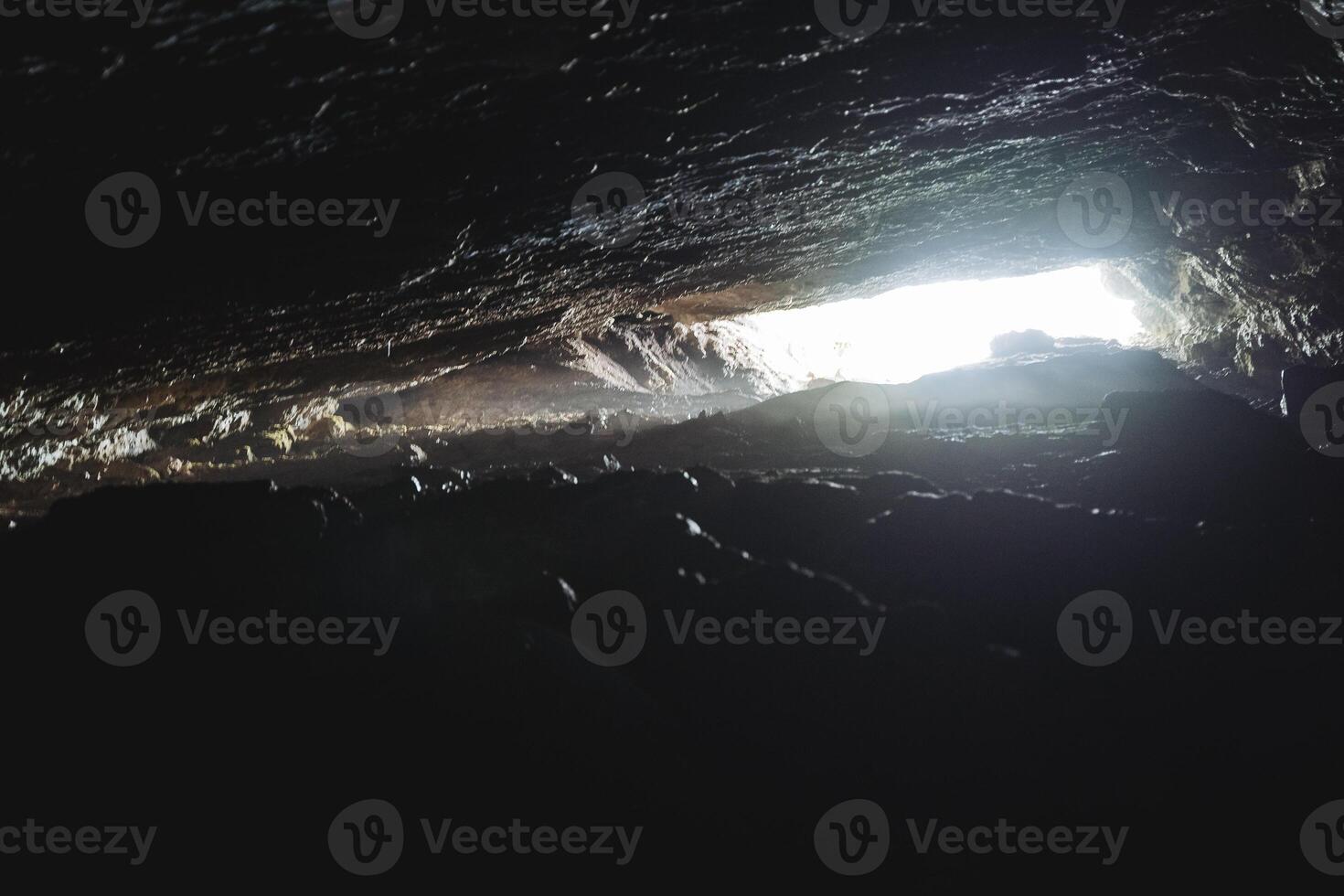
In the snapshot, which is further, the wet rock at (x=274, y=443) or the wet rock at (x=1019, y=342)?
the wet rock at (x=1019, y=342)

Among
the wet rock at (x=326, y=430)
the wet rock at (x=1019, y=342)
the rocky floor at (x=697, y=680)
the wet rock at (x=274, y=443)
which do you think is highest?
the wet rock at (x=1019, y=342)

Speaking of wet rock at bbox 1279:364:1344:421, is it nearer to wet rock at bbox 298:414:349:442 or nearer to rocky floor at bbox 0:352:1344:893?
rocky floor at bbox 0:352:1344:893

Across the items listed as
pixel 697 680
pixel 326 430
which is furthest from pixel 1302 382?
pixel 326 430

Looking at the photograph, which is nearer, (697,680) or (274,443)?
(697,680)

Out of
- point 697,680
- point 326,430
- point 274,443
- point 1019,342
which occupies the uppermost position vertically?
point 1019,342

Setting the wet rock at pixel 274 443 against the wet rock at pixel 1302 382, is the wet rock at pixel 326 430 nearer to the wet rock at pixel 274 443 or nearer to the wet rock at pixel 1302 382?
the wet rock at pixel 274 443

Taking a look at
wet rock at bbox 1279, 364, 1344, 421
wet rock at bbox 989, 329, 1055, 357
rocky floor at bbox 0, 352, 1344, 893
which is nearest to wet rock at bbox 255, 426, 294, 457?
rocky floor at bbox 0, 352, 1344, 893

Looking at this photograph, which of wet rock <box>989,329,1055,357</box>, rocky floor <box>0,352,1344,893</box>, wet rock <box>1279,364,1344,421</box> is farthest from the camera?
wet rock <box>989,329,1055,357</box>

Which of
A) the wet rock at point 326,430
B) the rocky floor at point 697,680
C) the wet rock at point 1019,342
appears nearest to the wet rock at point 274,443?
the wet rock at point 326,430

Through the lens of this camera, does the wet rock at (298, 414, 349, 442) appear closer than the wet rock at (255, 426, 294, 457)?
No

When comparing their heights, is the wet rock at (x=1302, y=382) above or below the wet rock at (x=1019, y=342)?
below

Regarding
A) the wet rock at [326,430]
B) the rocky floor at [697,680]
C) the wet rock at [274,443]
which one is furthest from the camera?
the wet rock at [326,430]

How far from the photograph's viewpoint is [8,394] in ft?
17.7

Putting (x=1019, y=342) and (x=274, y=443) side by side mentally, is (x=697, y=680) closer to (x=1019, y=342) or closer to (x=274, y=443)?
(x=274, y=443)
